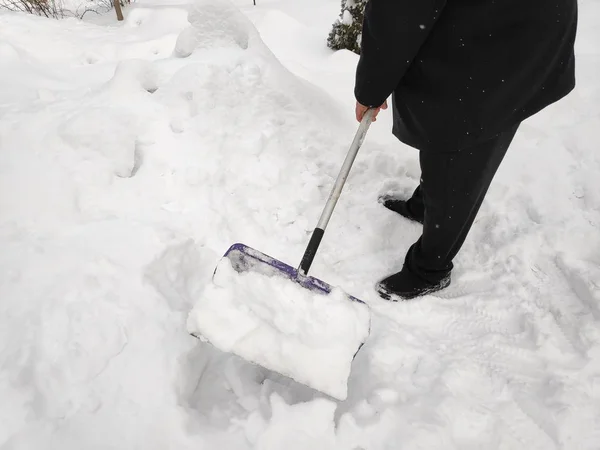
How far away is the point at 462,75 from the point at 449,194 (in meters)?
0.49

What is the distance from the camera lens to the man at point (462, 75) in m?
1.13

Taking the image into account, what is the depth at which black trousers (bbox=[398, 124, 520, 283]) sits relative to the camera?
4.82ft

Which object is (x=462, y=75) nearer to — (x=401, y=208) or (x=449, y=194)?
(x=449, y=194)

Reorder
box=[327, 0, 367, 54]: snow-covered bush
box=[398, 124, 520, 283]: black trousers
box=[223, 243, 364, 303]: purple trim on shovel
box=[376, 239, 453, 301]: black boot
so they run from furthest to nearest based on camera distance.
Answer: box=[327, 0, 367, 54]: snow-covered bush → box=[376, 239, 453, 301]: black boot → box=[223, 243, 364, 303]: purple trim on shovel → box=[398, 124, 520, 283]: black trousers

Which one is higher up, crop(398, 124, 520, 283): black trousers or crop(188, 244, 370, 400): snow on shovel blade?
crop(398, 124, 520, 283): black trousers

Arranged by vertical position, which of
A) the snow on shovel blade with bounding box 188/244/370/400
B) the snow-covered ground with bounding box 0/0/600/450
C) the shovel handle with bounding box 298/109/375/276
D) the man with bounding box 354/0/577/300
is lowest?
the snow-covered ground with bounding box 0/0/600/450

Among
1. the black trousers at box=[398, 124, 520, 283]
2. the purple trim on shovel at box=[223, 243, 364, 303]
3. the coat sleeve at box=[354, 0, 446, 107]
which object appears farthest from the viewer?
the purple trim on shovel at box=[223, 243, 364, 303]

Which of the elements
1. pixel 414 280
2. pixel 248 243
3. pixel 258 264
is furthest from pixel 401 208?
pixel 258 264

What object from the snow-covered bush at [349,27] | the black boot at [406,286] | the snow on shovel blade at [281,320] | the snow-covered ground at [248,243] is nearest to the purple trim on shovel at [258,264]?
the snow on shovel blade at [281,320]

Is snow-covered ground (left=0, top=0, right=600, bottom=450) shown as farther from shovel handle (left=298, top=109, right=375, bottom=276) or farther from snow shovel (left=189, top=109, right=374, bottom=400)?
shovel handle (left=298, top=109, right=375, bottom=276)

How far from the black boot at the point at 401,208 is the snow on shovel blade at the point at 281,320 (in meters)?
0.98

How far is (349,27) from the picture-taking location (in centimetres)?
424

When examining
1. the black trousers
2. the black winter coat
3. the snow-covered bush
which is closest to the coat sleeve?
the black winter coat

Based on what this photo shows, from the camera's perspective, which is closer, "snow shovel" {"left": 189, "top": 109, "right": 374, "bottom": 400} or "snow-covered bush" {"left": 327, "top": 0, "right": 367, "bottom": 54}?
"snow shovel" {"left": 189, "top": 109, "right": 374, "bottom": 400}
